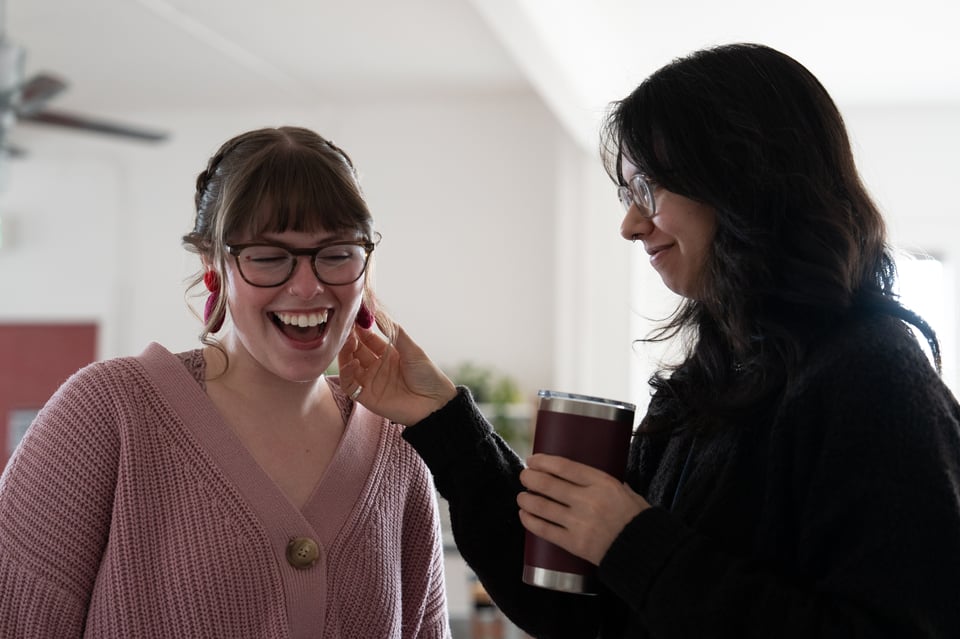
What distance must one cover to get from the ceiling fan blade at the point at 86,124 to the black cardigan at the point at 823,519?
11.4 feet

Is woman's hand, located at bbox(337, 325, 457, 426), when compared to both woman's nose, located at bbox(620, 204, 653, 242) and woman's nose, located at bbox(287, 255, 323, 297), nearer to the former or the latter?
woman's nose, located at bbox(287, 255, 323, 297)

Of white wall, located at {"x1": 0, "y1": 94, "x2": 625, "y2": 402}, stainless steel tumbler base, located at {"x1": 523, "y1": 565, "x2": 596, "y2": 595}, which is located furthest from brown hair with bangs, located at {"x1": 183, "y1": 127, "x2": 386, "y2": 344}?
white wall, located at {"x1": 0, "y1": 94, "x2": 625, "y2": 402}

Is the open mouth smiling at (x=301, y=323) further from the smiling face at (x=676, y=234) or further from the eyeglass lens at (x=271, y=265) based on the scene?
the smiling face at (x=676, y=234)

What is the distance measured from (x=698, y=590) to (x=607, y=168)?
549 millimetres

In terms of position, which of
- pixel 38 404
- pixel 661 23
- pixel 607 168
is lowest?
pixel 38 404

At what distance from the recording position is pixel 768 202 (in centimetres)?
102

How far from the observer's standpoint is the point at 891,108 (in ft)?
18.1

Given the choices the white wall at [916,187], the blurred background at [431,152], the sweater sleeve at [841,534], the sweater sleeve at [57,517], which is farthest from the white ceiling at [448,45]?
the sweater sleeve at [841,534]

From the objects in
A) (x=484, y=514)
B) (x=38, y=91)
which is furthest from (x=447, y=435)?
(x=38, y=91)

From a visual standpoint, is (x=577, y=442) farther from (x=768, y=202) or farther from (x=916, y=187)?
(x=916, y=187)

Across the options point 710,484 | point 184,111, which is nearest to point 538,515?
point 710,484

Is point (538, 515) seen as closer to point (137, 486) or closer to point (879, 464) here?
point (879, 464)

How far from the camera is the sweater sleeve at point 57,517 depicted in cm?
113

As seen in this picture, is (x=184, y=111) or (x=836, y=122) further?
(x=184, y=111)
